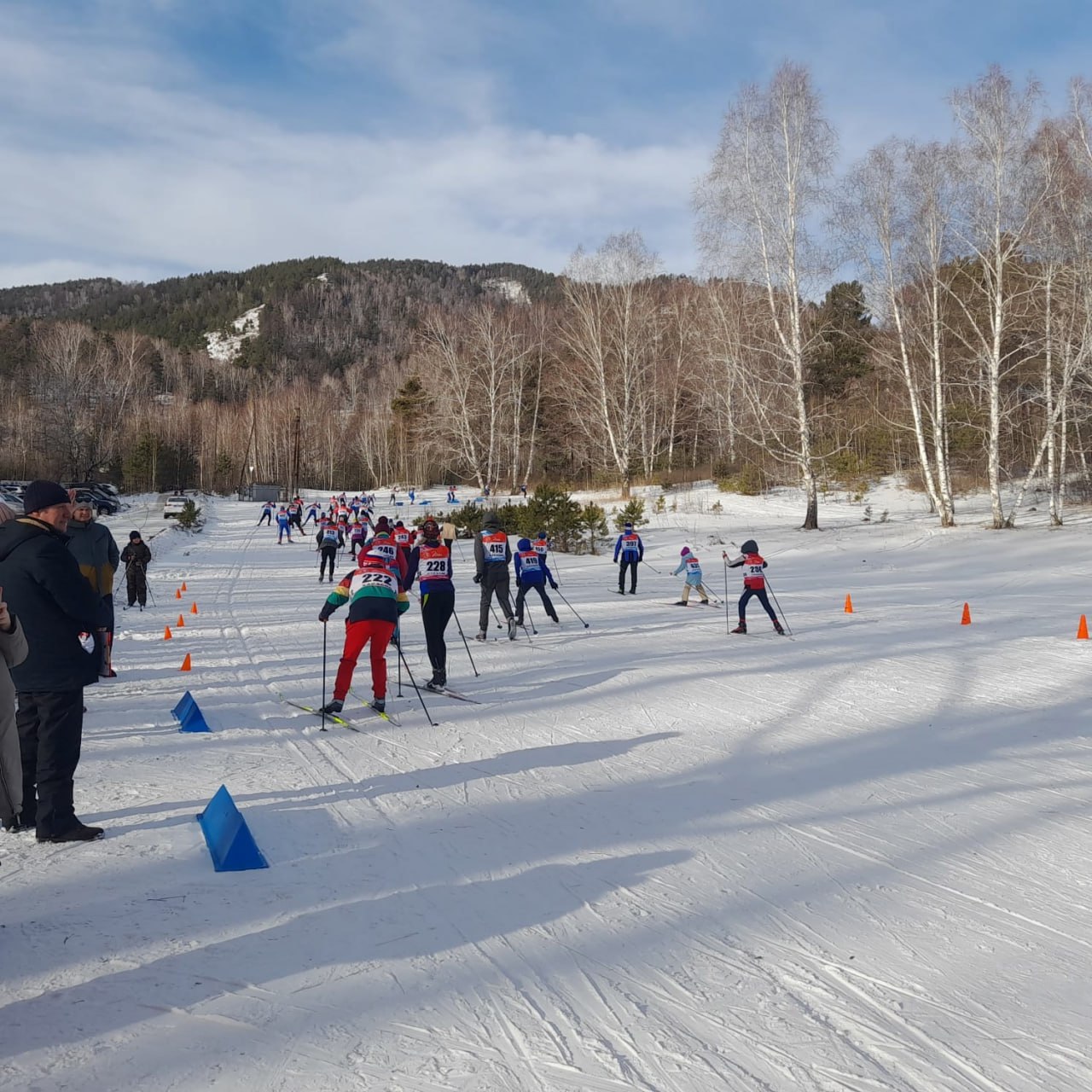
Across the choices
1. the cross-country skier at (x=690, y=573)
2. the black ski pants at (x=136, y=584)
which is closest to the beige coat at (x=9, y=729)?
the cross-country skier at (x=690, y=573)

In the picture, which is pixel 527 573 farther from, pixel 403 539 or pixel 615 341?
pixel 615 341

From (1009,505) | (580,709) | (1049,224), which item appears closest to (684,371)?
(1009,505)

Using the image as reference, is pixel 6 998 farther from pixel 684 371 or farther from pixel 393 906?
pixel 684 371

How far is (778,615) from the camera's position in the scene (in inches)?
557

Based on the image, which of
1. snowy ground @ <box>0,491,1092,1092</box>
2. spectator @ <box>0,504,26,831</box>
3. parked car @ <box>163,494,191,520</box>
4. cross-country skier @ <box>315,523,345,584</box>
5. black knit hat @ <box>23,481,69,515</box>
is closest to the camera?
snowy ground @ <box>0,491,1092,1092</box>

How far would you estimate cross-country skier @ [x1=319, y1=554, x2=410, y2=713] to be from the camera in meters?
7.64

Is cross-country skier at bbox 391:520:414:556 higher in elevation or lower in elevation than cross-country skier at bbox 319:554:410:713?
higher

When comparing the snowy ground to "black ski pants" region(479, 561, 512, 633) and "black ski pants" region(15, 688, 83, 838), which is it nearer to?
"black ski pants" region(15, 688, 83, 838)

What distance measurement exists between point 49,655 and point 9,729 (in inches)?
24.4

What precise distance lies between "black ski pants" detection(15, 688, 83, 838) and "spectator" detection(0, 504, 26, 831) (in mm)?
429

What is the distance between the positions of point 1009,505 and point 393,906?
97.2 ft

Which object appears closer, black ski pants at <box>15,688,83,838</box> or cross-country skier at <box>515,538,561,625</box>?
black ski pants at <box>15,688,83,838</box>

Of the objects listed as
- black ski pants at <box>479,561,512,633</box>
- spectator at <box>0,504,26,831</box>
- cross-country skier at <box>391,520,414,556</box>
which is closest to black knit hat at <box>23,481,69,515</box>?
spectator at <box>0,504,26,831</box>

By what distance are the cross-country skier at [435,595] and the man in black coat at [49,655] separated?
4407mm
